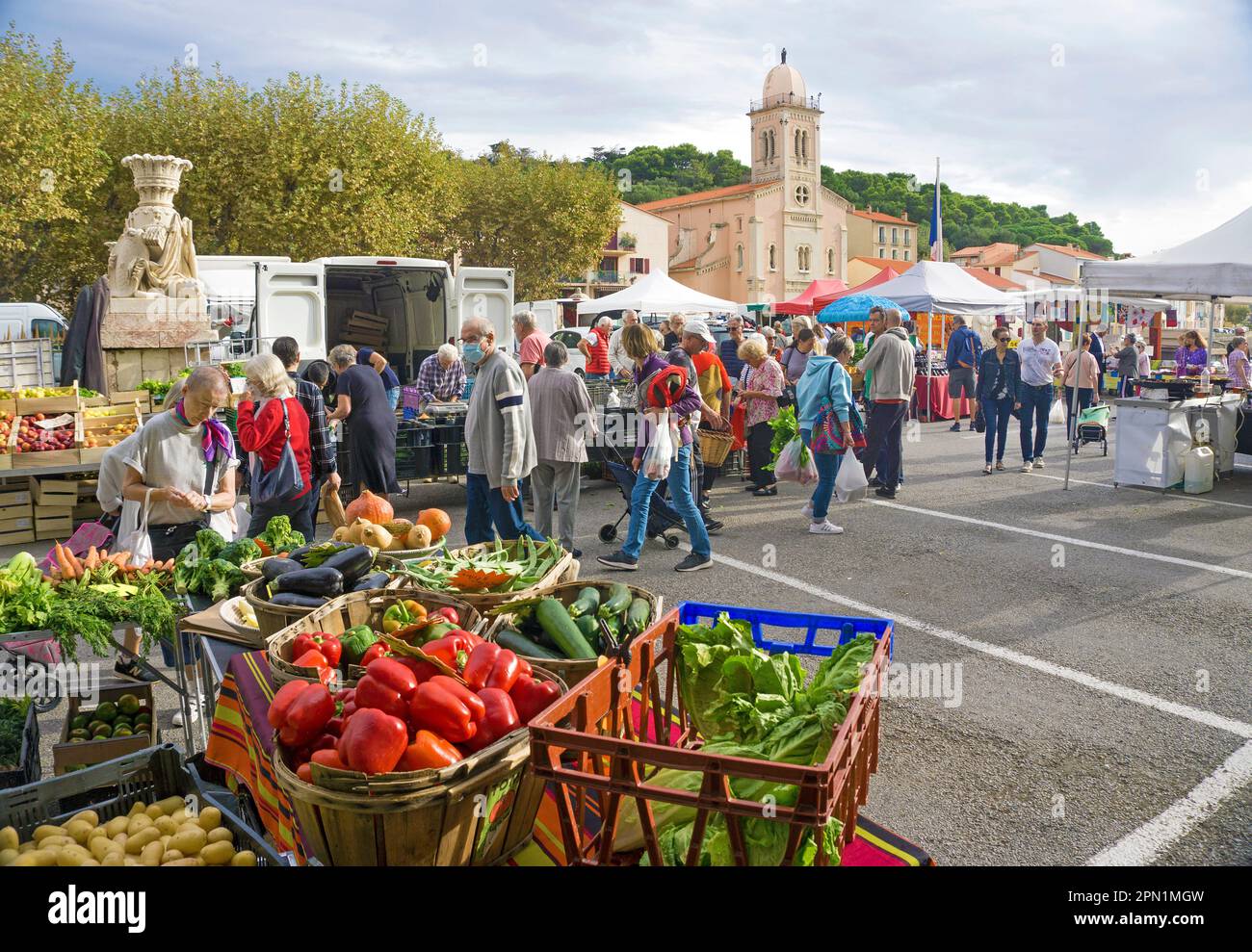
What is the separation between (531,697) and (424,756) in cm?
46

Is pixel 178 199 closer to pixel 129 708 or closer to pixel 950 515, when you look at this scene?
pixel 950 515

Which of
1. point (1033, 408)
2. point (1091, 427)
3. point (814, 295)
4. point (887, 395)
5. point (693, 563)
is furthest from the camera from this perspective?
point (814, 295)

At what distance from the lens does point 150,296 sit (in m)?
11.7

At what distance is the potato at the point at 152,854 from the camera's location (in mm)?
2645

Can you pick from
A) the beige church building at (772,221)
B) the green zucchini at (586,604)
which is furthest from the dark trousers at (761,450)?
the beige church building at (772,221)

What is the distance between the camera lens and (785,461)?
31.3 feet

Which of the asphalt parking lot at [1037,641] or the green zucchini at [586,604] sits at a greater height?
the green zucchini at [586,604]

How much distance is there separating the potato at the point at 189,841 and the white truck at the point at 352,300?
889cm

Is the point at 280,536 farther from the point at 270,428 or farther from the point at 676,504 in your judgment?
the point at 676,504

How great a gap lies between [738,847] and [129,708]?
3114 millimetres

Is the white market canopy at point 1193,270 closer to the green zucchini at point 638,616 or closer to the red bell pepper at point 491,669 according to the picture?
the green zucchini at point 638,616

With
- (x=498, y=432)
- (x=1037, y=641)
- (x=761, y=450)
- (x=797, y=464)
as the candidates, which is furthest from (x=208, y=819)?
(x=761, y=450)

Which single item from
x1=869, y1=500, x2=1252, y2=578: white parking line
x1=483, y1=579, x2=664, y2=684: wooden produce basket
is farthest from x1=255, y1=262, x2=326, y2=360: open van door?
x1=483, y1=579, x2=664, y2=684: wooden produce basket

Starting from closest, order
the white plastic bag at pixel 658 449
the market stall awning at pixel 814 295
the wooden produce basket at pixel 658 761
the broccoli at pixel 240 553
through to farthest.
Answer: the wooden produce basket at pixel 658 761 < the broccoli at pixel 240 553 < the white plastic bag at pixel 658 449 < the market stall awning at pixel 814 295
